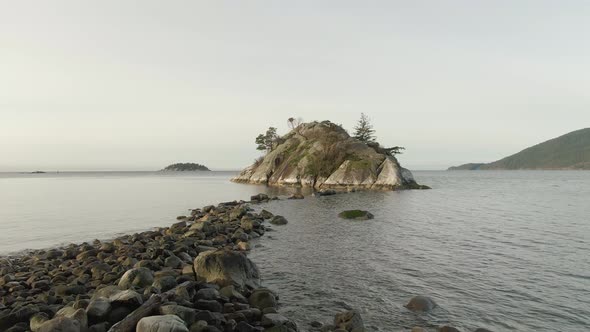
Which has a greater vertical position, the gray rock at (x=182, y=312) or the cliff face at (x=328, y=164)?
the cliff face at (x=328, y=164)

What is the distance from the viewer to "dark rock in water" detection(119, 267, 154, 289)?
13.1 meters

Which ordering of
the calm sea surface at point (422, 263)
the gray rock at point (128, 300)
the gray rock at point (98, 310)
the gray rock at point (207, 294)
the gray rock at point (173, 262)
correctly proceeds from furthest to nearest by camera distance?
the gray rock at point (173, 262) < the calm sea surface at point (422, 263) < the gray rock at point (207, 294) < the gray rock at point (128, 300) < the gray rock at point (98, 310)

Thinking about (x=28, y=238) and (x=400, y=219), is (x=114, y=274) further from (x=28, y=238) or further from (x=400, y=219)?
(x=400, y=219)

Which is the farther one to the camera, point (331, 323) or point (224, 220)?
point (224, 220)

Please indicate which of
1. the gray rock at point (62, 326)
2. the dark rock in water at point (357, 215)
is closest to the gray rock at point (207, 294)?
the gray rock at point (62, 326)

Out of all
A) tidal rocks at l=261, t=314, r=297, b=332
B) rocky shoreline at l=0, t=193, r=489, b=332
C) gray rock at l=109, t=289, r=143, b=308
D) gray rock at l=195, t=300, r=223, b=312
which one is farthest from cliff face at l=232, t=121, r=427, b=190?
→ gray rock at l=109, t=289, r=143, b=308

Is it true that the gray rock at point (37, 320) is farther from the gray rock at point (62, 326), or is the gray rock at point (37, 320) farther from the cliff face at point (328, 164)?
the cliff face at point (328, 164)

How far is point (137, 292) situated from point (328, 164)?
82.0 meters

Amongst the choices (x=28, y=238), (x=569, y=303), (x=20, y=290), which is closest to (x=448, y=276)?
(x=569, y=303)

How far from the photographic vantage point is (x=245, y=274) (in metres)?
14.6

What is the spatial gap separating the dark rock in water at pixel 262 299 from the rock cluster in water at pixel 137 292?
26 mm

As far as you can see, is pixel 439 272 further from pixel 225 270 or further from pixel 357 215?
pixel 357 215

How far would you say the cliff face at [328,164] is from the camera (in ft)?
274

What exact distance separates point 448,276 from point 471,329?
5324 millimetres
